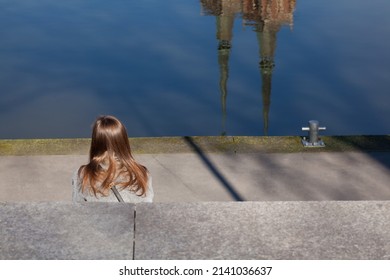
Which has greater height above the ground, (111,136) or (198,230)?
(111,136)

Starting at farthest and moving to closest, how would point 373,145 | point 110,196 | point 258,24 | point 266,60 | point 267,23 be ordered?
1. point 267,23
2. point 258,24
3. point 266,60
4. point 373,145
5. point 110,196

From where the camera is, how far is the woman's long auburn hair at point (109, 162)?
5.31 metres

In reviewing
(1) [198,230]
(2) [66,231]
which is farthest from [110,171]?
(1) [198,230]

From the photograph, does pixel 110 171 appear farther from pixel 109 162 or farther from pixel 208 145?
pixel 208 145

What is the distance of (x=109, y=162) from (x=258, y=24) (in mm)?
29836

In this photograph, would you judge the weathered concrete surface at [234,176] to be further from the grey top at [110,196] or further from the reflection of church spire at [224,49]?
the reflection of church spire at [224,49]

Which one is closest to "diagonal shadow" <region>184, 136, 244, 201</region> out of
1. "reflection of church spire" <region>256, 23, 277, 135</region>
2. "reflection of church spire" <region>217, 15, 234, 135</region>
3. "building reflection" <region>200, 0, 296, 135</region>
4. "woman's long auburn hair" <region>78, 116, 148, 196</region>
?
"woman's long auburn hair" <region>78, 116, 148, 196</region>

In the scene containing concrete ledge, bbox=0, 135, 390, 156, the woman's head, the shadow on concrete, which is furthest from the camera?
concrete ledge, bbox=0, 135, 390, 156

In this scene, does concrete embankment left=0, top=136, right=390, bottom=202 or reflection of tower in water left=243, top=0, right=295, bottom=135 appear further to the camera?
reflection of tower in water left=243, top=0, right=295, bottom=135

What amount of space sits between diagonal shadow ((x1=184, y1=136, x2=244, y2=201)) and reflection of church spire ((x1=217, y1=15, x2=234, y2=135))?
1285 cm

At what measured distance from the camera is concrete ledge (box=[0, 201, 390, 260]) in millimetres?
4941

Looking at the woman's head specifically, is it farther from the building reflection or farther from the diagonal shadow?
the building reflection

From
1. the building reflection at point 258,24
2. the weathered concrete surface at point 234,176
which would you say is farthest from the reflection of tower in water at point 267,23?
the weathered concrete surface at point 234,176

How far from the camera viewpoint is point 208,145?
10.9 m
